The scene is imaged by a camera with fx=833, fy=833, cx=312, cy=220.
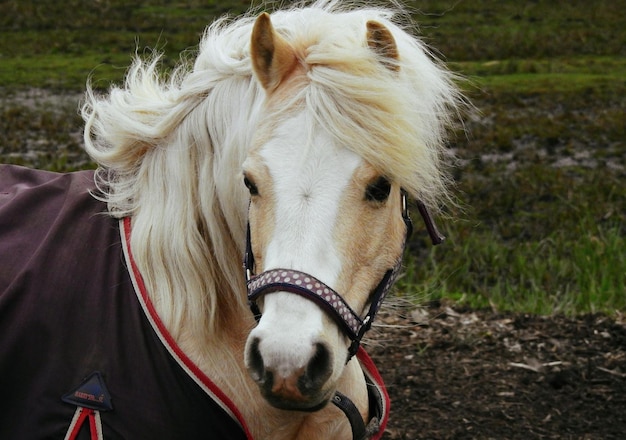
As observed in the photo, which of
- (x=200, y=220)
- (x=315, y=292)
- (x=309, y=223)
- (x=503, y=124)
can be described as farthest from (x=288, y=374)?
(x=503, y=124)

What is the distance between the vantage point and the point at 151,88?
284 cm

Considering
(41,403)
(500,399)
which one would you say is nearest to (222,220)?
(41,403)

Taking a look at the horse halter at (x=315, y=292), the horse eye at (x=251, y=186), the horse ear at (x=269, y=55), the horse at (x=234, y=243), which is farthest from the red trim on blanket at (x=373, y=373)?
the horse ear at (x=269, y=55)

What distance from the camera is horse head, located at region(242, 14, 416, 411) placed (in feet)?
6.37

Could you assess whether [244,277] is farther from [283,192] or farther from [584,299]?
[584,299]

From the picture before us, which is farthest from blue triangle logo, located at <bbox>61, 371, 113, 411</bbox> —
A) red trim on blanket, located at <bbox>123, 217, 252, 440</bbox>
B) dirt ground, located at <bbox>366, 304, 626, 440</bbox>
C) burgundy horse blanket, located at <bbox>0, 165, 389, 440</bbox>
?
dirt ground, located at <bbox>366, 304, 626, 440</bbox>

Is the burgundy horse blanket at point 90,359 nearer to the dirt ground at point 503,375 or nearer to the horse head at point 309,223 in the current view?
the horse head at point 309,223

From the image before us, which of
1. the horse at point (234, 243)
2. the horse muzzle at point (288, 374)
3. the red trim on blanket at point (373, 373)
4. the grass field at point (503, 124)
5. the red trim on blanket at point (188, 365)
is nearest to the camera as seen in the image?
the horse muzzle at point (288, 374)

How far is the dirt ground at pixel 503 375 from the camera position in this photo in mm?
3979

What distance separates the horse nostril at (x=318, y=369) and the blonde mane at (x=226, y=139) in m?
0.53

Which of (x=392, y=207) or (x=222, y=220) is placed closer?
(x=392, y=207)

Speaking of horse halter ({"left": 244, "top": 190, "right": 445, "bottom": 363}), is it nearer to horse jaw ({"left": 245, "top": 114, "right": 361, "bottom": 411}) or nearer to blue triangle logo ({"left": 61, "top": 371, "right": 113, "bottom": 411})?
horse jaw ({"left": 245, "top": 114, "right": 361, "bottom": 411})

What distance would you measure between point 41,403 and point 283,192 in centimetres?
90

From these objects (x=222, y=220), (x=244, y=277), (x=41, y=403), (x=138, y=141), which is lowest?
(x=41, y=403)
